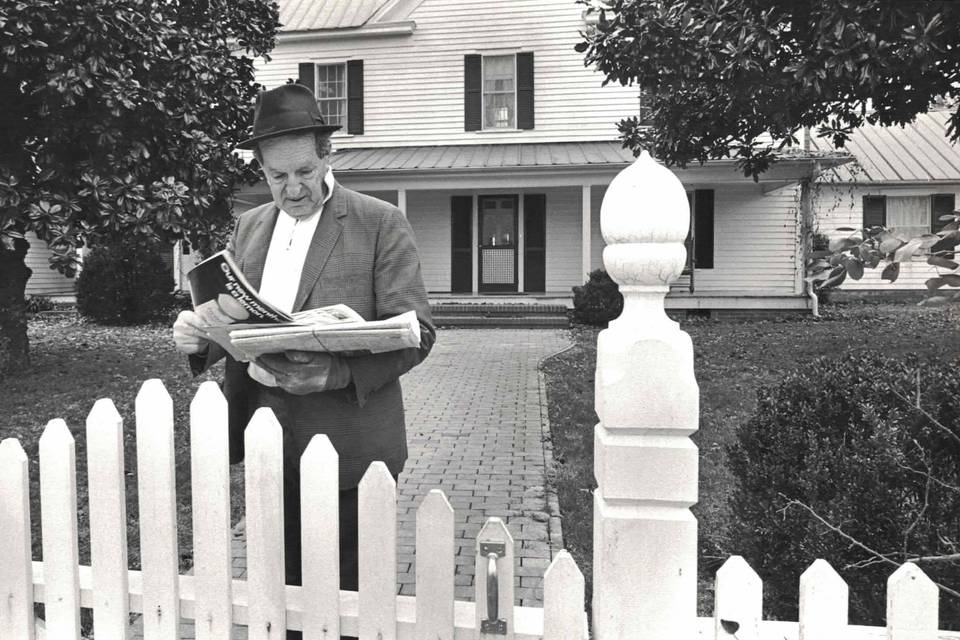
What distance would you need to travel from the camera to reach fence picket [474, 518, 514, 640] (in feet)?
5.28

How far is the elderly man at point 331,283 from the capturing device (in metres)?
2.00

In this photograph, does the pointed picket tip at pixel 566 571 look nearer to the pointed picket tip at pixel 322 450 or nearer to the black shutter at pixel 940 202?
the pointed picket tip at pixel 322 450

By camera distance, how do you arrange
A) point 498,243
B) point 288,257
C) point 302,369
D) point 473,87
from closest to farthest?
point 302,369 → point 288,257 → point 473,87 → point 498,243

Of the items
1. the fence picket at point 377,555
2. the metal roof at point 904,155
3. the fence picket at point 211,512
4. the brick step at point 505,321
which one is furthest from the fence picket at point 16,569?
the metal roof at point 904,155

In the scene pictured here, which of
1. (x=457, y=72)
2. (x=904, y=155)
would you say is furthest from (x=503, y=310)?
(x=904, y=155)

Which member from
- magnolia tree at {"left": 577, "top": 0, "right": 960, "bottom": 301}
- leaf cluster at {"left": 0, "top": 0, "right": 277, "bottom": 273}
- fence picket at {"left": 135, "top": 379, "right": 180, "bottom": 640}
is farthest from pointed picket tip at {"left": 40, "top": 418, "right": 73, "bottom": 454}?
leaf cluster at {"left": 0, "top": 0, "right": 277, "bottom": 273}

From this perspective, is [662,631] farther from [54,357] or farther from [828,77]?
[54,357]

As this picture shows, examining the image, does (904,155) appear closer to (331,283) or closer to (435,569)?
(331,283)

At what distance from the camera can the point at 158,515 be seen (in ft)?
6.32

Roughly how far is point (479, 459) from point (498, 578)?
3.88 metres

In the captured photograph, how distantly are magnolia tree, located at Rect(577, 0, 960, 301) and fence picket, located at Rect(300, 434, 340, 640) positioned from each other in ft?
16.4

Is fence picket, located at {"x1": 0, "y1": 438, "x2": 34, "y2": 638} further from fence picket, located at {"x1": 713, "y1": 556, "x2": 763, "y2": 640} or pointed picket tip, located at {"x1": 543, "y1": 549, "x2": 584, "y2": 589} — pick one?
fence picket, located at {"x1": 713, "y1": 556, "x2": 763, "y2": 640}

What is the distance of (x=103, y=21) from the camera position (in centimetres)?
699

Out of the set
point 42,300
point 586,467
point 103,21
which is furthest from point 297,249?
point 42,300
